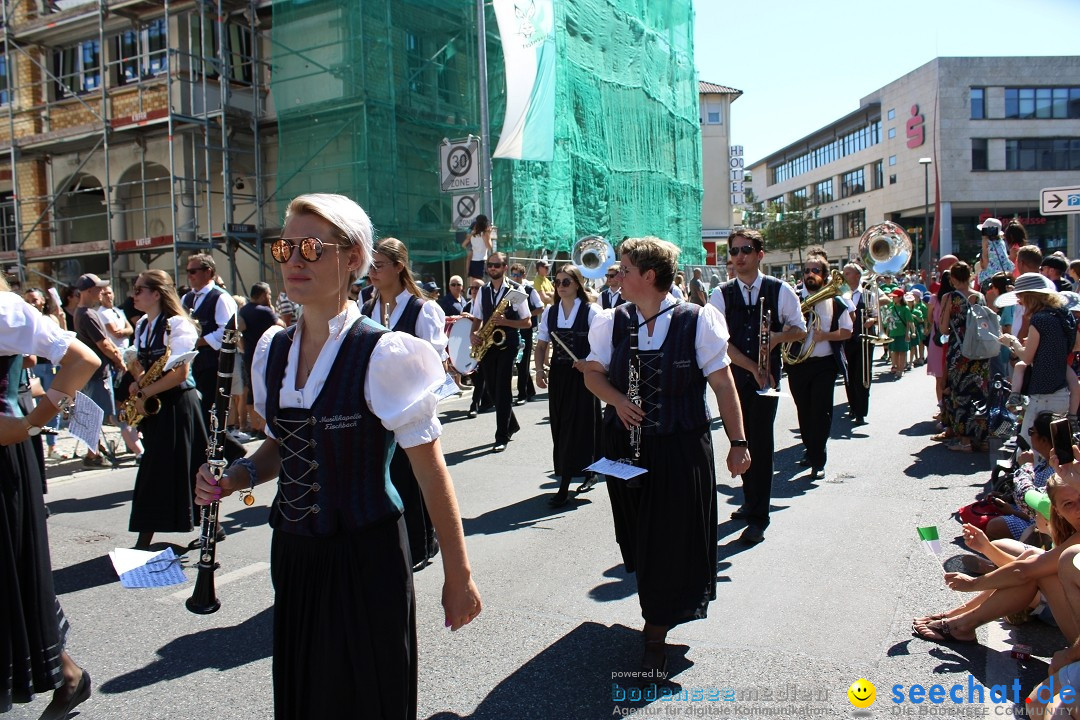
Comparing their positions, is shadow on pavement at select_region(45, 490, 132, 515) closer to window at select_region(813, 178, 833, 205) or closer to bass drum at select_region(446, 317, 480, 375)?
bass drum at select_region(446, 317, 480, 375)

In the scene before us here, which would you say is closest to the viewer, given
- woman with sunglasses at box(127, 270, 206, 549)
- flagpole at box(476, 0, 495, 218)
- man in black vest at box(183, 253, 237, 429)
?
woman with sunglasses at box(127, 270, 206, 549)

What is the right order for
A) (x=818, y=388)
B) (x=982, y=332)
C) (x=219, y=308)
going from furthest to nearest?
(x=982, y=332) < (x=818, y=388) < (x=219, y=308)

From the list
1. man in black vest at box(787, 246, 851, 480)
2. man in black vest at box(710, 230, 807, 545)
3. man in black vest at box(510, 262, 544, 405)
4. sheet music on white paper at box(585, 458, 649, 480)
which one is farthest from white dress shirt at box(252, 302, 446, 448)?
man in black vest at box(510, 262, 544, 405)

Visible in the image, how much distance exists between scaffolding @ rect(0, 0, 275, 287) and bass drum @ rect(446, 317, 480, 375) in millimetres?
10654

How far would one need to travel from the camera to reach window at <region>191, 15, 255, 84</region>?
750 inches

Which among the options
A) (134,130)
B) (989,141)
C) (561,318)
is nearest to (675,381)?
(561,318)

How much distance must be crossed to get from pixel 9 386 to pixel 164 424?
8.19 ft

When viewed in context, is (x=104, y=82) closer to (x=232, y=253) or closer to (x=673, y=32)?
(x=232, y=253)

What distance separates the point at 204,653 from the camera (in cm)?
407

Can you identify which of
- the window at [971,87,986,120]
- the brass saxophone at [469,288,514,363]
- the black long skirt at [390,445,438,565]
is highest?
the window at [971,87,986,120]

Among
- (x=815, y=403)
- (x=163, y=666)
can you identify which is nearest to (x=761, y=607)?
(x=163, y=666)

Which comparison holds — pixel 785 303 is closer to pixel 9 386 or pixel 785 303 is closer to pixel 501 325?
pixel 501 325

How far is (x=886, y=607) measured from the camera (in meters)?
4.39

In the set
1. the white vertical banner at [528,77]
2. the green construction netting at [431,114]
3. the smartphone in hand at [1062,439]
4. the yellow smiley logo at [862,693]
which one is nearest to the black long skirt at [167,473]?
the yellow smiley logo at [862,693]
